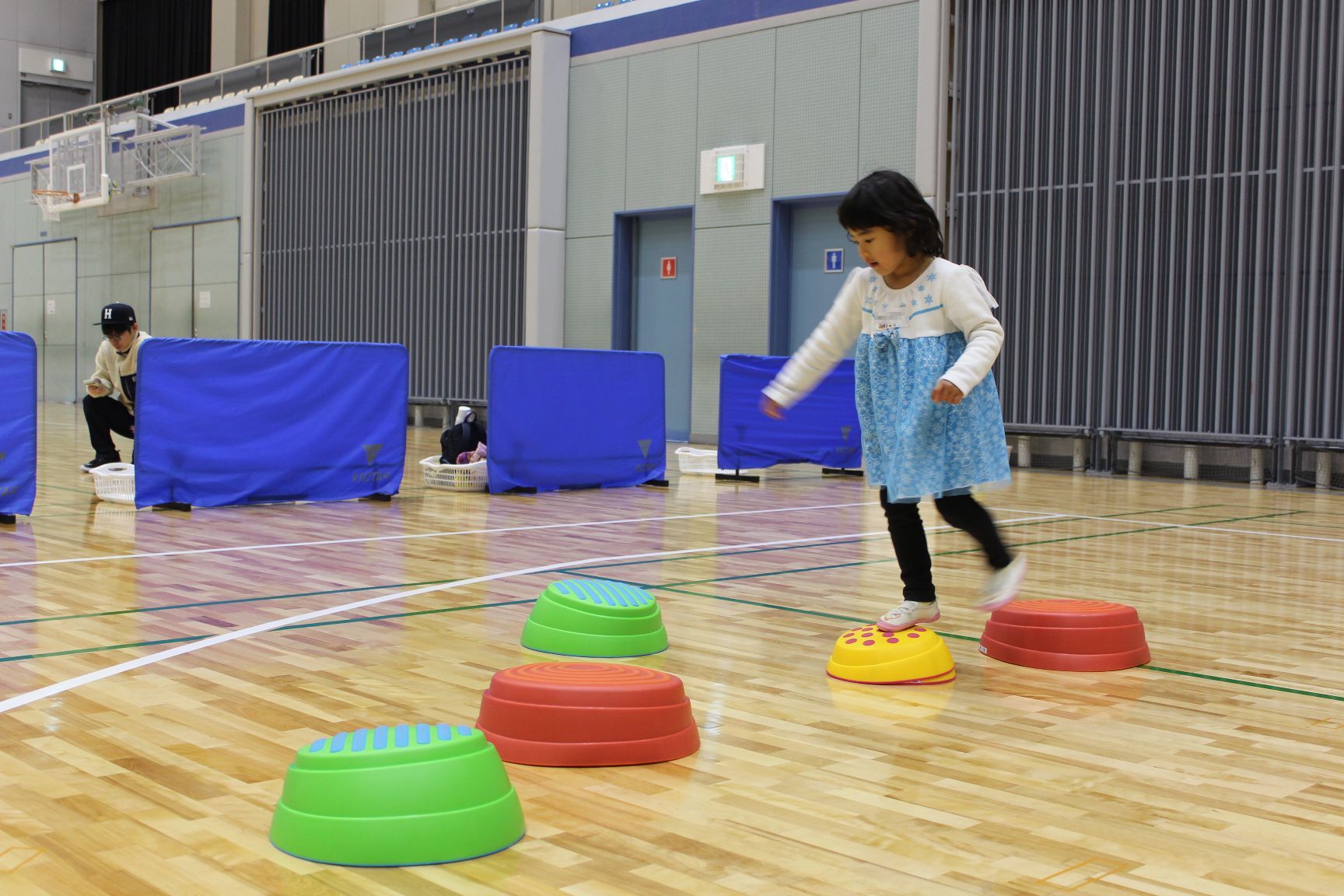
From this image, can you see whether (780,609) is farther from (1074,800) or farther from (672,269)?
(672,269)

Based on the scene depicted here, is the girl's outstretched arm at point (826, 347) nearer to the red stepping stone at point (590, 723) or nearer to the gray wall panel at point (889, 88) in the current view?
the red stepping stone at point (590, 723)

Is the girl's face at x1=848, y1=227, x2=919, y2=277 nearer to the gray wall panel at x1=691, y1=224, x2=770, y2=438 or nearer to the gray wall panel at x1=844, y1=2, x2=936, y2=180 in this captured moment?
the gray wall panel at x1=844, y1=2, x2=936, y2=180

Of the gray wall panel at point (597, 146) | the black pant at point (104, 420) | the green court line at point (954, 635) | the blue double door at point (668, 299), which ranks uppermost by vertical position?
Answer: the gray wall panel at point (597, 146)

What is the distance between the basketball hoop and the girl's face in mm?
22353

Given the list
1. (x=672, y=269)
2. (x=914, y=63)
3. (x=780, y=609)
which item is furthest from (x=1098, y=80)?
(x=780, y=609)

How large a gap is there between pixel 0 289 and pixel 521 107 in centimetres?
1601

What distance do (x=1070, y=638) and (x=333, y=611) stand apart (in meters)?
2.25

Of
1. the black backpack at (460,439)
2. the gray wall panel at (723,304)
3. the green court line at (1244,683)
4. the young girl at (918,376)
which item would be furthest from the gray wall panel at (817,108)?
the green court line at (1244,683)

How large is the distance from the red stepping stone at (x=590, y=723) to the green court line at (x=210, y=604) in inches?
77.4

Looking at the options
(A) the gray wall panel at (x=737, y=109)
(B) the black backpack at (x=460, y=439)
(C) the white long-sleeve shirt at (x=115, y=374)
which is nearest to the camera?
(C) the white long-sleeve shirt at (x=115, y=374)

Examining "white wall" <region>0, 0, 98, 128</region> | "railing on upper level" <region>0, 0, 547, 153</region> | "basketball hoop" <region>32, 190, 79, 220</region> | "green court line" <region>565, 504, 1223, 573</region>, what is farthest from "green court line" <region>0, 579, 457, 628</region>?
"white wall" <region>0, 0, 98, 128</region>

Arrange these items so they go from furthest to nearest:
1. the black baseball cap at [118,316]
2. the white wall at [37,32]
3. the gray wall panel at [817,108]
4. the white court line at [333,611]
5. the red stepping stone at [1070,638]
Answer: the white wall at [37,32], the gray wall panel at [817,108], the black baseball cap at [118,316], the red stepping stone at [1070,638], the white court line at [333,611]

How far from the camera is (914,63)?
13203 millimetres

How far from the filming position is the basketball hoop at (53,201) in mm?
23016
